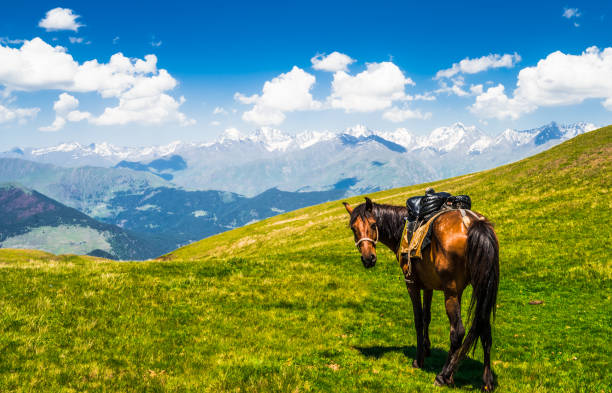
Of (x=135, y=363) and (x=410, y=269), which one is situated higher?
(x=410, y=269)

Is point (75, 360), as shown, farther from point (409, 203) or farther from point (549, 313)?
point (549, 313)

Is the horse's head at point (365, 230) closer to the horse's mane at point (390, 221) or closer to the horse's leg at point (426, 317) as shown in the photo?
the horse's mane at point (390, 221)

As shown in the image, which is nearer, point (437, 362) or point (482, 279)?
point (482, 279)

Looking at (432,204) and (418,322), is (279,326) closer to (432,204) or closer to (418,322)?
(418,322)

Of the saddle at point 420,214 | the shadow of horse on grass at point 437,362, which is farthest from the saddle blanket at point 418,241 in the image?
the shadow of horse on grass at point 437,362

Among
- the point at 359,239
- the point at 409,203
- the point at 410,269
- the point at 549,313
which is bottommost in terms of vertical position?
the point at 549,313

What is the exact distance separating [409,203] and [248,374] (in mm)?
6764

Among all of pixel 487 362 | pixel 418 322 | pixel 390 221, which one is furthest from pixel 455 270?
pixel 390 221

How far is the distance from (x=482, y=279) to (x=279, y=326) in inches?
290

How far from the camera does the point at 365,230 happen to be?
1038cm

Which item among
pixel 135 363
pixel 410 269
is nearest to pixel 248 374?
pixel 135 363

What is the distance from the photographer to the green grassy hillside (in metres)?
8.77

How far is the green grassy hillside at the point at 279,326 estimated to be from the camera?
28.8ft

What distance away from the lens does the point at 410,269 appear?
10148mm
